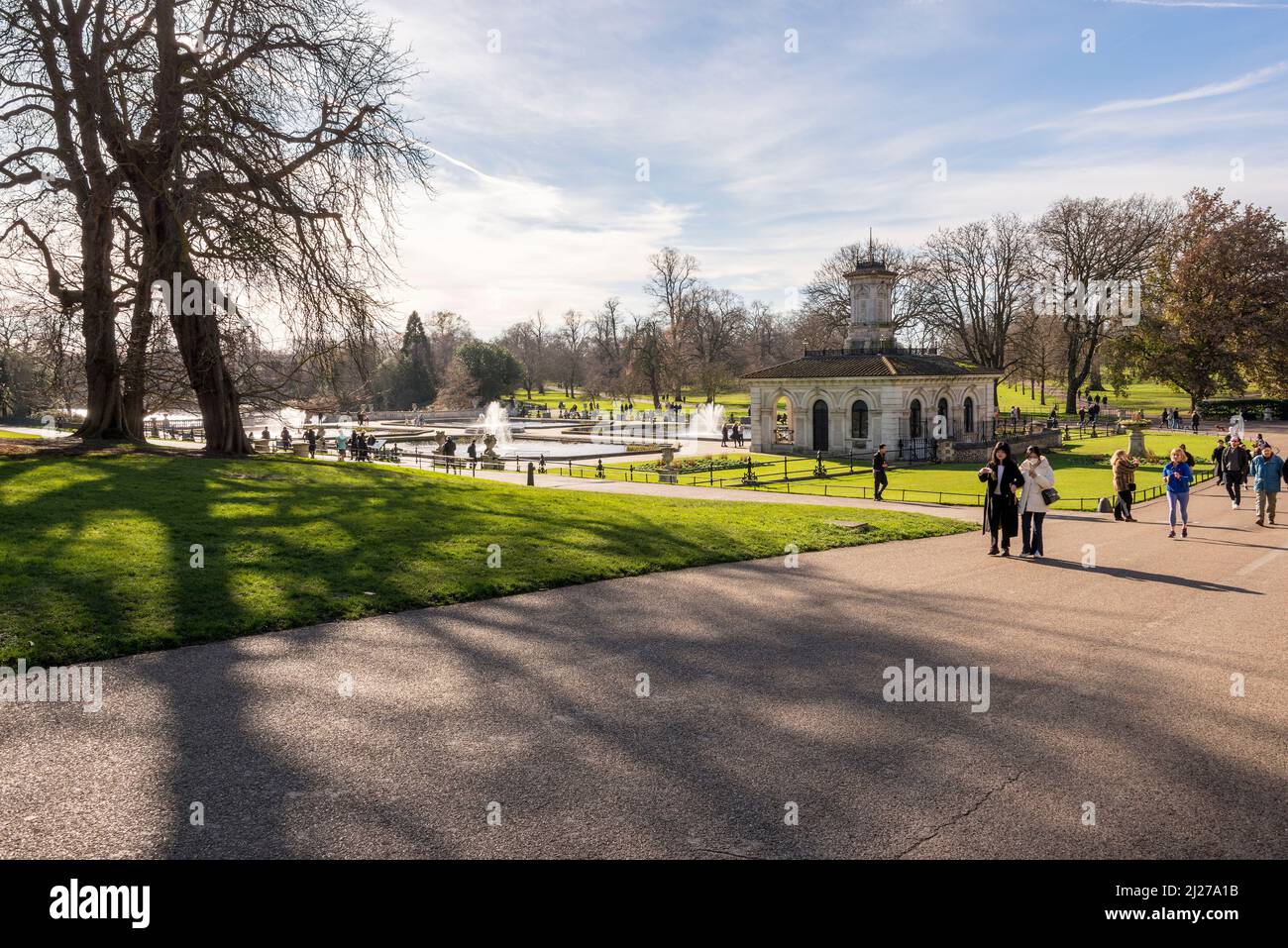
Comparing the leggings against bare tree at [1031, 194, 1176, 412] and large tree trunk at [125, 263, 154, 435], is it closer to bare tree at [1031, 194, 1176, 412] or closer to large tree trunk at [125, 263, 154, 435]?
large tree trunk at [125, 263, 154, 435]

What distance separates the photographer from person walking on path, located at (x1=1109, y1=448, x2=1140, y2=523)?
60.6 ft

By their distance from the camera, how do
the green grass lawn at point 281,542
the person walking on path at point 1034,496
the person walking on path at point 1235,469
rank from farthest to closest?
1. the person walking on path at point 1235,469
2. the person walking on path at point 1034,496
3. the green grass lawn at point 281,542

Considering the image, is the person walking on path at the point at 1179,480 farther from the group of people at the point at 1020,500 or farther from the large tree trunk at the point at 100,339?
the large tree trunk at the point at 100,339

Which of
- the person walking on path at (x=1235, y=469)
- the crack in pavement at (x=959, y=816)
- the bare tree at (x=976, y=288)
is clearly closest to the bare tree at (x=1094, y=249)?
the bare tree at (x=976, y=288)

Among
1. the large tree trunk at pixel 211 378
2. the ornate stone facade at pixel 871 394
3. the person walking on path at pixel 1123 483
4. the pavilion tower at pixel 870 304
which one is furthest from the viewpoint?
the pavilion tower at pixel 870 304

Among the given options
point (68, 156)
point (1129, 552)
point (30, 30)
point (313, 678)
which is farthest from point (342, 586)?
point (30, 30)

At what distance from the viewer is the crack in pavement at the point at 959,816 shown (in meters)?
4.59

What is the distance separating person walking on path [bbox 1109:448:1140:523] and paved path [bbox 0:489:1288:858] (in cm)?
955

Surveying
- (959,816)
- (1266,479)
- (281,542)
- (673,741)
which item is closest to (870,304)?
(1266,479)

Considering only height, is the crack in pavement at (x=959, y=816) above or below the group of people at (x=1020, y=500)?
below

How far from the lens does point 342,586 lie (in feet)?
32.6

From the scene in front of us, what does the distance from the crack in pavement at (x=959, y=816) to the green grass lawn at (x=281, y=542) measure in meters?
6.42

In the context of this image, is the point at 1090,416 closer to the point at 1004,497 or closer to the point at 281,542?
the point at 1004,497
